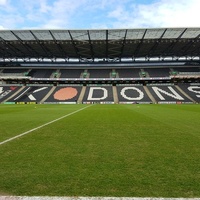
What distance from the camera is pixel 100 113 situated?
850 inches

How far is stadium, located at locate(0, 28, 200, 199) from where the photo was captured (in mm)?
4000

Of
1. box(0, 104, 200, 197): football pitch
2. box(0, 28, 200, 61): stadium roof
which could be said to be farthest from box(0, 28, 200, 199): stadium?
box(0, 28, 200, 61): stadium roof

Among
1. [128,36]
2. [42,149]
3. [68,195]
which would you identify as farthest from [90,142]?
[128,36]

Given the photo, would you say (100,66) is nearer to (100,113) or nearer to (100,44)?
(100,44)

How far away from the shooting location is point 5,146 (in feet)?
22.5

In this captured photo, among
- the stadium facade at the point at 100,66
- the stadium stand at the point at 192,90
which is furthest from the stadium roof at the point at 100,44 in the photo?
the stadium stand at the point at 192,90

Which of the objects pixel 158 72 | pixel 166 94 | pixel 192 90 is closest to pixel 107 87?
pixel 158 72

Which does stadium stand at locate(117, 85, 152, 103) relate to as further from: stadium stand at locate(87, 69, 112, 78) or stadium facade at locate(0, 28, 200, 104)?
stadium stand at locate(87, 69, 112, 78)

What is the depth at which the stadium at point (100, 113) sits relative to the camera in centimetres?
400

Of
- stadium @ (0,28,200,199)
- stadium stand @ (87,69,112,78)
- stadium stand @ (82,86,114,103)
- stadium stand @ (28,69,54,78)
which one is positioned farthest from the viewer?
stadium stand @ (28,69,54,78)

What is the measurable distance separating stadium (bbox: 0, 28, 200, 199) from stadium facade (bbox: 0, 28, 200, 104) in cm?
27

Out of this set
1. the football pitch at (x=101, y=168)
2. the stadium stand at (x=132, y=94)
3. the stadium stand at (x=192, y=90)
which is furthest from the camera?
the stadium stand at (x=132, y=94)

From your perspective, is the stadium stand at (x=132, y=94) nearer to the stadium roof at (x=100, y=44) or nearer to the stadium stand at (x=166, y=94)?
the stadium stand at (x=166, y=94)

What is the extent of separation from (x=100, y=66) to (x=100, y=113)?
52.2m
